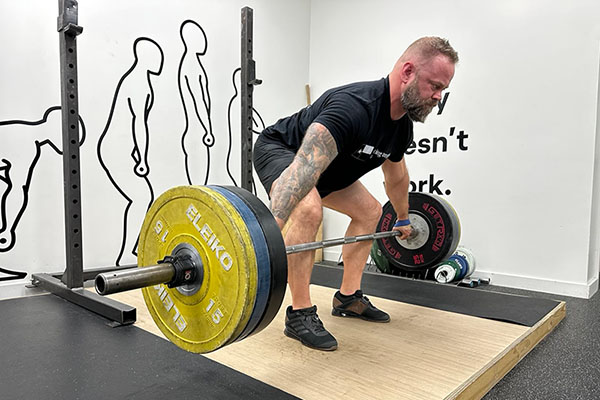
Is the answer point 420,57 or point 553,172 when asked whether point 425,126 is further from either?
point 420,57

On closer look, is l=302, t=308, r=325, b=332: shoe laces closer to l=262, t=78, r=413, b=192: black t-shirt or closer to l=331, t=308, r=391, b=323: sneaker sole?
l=331, t=308, r=391, b=323: sneaker sole

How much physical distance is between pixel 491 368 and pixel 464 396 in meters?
0.22

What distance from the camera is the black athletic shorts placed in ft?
5.25

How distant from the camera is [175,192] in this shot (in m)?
1.08

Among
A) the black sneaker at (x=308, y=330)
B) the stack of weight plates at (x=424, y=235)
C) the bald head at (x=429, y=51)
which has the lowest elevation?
the black sneaker at (x=308, y=330)

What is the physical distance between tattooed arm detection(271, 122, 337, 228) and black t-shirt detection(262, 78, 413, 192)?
0.05 metres

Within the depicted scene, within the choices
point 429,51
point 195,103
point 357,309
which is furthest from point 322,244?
point 195,103

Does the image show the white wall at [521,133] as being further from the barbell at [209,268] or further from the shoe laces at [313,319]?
the barbell at [209,268]

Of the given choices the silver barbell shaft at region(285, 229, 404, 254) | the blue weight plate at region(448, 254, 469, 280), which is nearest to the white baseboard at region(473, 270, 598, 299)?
the blue weight plate at region(448, 254, 469, 280)

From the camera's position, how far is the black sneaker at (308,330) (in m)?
1.54

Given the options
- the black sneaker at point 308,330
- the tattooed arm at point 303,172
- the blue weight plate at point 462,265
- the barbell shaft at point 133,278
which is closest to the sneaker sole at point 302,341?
the black sneaker at point 308,330

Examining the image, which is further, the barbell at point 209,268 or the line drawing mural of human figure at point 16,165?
the line drawing mural of human figure at point 16,165

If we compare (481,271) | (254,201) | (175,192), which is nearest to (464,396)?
(254,201)

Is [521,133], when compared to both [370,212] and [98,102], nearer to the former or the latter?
[370,212]
